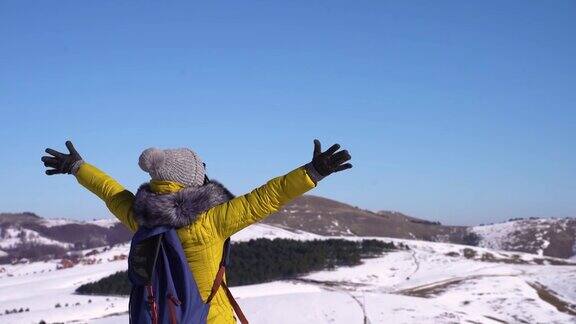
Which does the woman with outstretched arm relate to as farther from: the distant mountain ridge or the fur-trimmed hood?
the distant mountain ridge

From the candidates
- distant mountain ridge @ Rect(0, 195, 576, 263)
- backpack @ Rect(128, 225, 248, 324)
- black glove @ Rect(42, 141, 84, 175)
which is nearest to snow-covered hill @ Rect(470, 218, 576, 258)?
distant mountain ridge @ Rect(0, 195, 576, 263)

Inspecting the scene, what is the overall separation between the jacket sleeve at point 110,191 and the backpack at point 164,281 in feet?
1.73

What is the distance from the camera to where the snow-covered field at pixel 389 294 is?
619 inches

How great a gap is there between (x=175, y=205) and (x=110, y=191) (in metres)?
0.98

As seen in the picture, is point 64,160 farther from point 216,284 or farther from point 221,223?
point 216,284

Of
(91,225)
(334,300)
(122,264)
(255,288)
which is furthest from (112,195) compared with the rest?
(91,225)

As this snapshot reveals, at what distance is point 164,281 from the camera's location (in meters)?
4.17

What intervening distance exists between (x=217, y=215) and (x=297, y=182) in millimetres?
603

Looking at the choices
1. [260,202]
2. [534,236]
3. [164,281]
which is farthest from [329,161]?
[534,236]

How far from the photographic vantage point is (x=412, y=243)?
3500cm

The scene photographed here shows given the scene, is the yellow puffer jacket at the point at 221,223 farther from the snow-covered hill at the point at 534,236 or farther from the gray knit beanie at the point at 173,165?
→ the snow-covered hill at the point at 534,236

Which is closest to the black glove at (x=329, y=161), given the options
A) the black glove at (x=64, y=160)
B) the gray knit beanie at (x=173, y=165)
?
the gray knit beanie at (x=173, y=165)

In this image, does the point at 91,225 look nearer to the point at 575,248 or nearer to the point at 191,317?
the point at 575,248

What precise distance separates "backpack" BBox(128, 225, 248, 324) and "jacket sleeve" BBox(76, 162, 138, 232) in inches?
20.7
